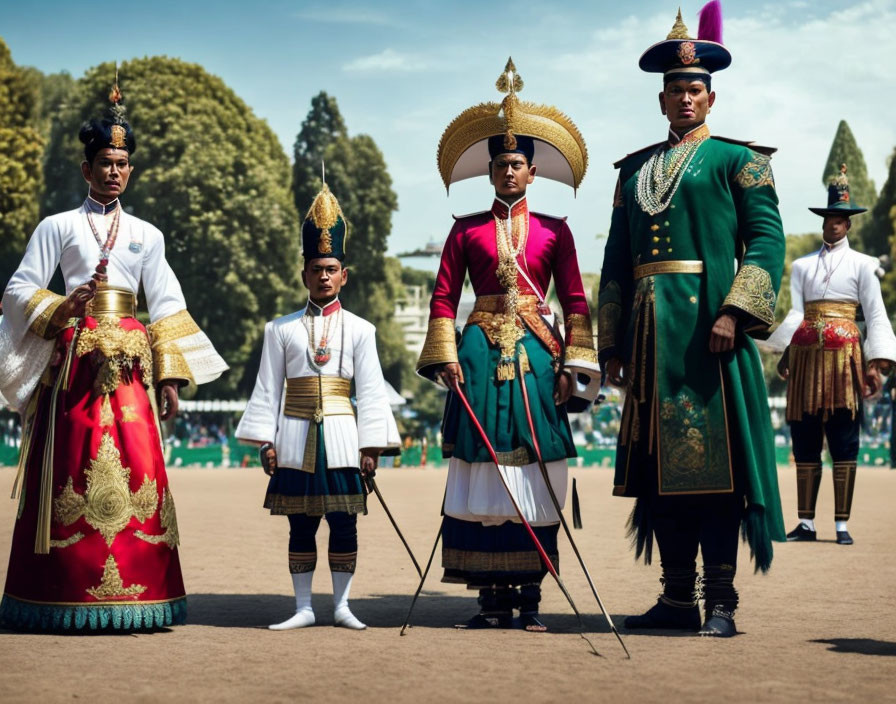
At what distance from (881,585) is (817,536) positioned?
394 cm

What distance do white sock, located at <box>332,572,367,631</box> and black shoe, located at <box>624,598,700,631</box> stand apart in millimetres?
1488

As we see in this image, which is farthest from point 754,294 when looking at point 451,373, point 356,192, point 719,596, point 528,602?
point 356,192

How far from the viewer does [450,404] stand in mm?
8180

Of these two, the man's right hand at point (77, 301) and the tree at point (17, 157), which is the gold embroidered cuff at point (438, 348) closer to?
the man's right hand at point (77, 301)

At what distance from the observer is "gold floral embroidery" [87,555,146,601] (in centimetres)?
753

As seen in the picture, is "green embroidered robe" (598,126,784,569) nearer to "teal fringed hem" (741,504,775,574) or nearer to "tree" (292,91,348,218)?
"teal fringed hem" (741,504,775,574)

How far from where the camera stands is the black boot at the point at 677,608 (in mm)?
7684

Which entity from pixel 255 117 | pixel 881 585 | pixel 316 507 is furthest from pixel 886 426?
pixel 316 507

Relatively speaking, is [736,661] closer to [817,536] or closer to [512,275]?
[512,275]

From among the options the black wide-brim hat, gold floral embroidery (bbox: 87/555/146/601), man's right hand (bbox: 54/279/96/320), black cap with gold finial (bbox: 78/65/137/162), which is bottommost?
gold floral embroidery (bbox: 87/555/146/601)

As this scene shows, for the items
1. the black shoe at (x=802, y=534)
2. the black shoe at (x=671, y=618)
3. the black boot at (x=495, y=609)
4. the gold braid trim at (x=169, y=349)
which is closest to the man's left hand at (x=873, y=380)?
the black shoe at (x=802, y=534)

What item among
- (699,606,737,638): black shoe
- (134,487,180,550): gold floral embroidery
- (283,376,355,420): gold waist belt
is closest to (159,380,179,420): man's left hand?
(134,487,180,550): gold floral embroidery

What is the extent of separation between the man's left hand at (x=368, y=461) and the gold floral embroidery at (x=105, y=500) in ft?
4.03

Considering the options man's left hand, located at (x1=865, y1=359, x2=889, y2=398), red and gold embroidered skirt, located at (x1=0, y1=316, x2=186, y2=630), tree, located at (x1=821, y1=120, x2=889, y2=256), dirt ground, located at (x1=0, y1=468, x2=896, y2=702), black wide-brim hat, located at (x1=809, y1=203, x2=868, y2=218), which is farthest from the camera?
tree, located at (x1=821, y1=120, x2=889, y2=256)
